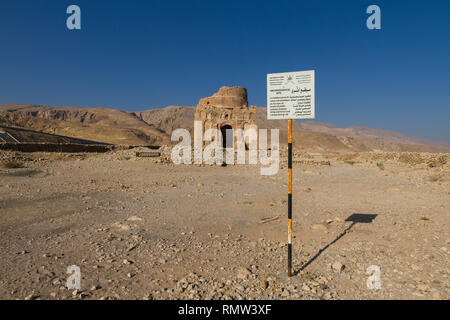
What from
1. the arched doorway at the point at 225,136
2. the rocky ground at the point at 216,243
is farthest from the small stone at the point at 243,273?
the arched doorway at the point at 225,136

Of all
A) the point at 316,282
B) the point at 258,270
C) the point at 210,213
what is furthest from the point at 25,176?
the point at 316,282

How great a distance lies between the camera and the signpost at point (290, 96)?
11.7 feet

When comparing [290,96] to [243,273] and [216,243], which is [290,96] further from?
[216,243]

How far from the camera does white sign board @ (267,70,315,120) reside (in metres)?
3.57

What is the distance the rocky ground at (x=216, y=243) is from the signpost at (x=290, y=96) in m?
0.87

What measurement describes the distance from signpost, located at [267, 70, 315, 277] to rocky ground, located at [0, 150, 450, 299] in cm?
87

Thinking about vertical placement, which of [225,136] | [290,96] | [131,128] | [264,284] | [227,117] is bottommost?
[264,284]

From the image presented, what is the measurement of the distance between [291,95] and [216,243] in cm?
293

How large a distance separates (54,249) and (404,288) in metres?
5.27

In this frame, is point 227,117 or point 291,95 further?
point 227,117

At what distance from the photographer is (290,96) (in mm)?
3654

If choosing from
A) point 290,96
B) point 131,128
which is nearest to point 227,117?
point 290,96

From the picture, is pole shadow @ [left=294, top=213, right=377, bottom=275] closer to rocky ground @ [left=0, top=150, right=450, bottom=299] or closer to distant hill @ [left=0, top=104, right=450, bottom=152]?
rocky ground @ [left=0, top=150, right=450, bottom=299]

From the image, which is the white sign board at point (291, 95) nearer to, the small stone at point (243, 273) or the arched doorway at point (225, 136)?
the small stone at point (243, 273)
